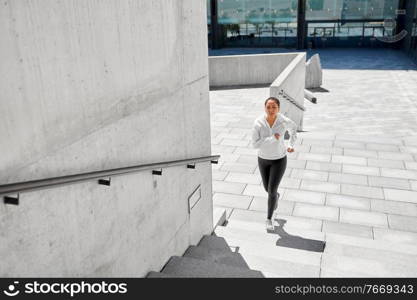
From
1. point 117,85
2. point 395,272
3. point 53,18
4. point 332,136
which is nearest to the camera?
point 53,18

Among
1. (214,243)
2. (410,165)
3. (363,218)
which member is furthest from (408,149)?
(214,243)

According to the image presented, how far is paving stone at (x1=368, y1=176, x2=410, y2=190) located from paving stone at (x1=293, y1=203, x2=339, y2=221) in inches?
51.8

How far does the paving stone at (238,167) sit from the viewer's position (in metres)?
8.36

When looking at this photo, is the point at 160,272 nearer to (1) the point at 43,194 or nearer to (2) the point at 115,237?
(2) the point at 115,237

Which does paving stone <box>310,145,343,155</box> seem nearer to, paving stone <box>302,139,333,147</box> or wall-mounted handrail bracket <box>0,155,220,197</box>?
paving stone <box>302,139,333,147</box>

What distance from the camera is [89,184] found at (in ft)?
9.53

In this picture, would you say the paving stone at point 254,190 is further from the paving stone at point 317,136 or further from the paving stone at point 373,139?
the paving stone at point 373,139

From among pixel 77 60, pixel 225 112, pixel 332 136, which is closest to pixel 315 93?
pixel 225 112

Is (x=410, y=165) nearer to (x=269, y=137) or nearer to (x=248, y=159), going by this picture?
(x=248, y=159)

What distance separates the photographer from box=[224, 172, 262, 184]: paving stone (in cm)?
785

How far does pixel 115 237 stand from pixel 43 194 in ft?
3.18

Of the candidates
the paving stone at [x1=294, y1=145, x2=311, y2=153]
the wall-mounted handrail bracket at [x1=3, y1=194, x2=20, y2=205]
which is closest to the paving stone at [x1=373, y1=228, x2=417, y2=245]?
the paving stone at [x1=294, y1=145, x2=311, y2=153]

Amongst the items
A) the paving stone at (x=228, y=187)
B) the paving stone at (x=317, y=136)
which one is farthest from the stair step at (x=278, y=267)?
the paving stone at (x=317, y=136)

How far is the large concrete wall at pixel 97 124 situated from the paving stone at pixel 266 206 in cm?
239
